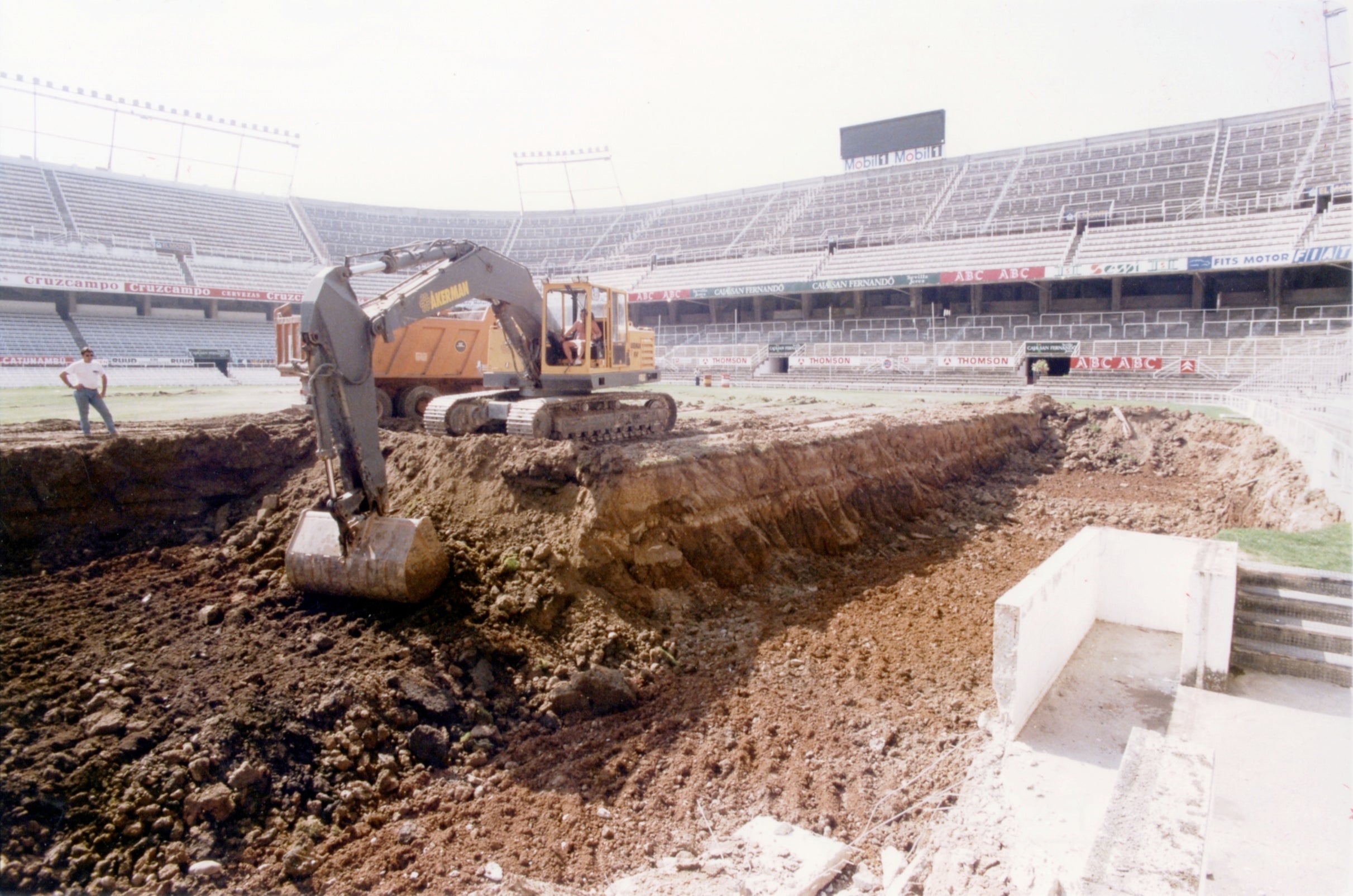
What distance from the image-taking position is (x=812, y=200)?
151ft

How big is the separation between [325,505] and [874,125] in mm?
47278

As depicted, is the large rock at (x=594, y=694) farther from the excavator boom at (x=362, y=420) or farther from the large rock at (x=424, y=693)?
the excavator boom at (x=362, y=420)

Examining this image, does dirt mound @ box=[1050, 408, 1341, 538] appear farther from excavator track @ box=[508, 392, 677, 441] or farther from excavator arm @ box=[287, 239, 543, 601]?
excavator arm @ box=[287, 239, 543, 601]

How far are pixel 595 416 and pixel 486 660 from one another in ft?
18.0

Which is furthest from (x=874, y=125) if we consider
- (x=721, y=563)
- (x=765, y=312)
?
(x=721, y=563)

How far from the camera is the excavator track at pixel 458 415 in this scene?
36.9 feet

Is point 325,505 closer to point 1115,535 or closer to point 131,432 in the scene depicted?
point 131,432

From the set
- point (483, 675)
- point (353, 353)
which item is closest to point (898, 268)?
point (353, 353)

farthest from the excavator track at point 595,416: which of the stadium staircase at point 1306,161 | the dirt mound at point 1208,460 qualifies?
the stadium staircase at point 1306,161

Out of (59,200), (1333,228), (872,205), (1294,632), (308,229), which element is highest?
(59,200)

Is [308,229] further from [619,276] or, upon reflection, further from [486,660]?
[486,660]

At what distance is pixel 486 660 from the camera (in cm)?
696

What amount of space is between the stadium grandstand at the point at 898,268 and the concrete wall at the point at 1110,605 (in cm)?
1264

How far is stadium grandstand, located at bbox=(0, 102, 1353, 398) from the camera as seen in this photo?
88.7 feet
